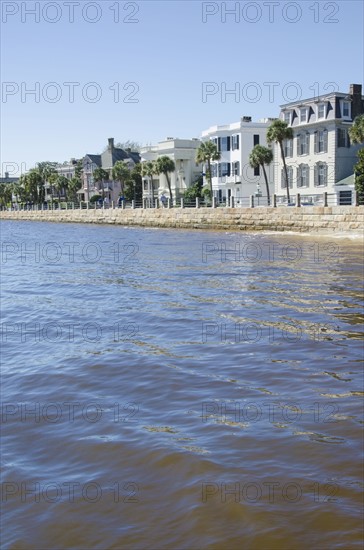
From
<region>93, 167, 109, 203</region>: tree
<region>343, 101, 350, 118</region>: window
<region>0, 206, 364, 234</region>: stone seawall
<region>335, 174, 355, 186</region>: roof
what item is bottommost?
<region>0, 206, 364, 234</region>: stone seawall

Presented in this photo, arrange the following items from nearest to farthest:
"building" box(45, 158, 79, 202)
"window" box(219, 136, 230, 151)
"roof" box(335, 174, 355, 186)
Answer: "roof" box(335, 174, 355, 186), "window" box(219, 136, 230, 151), "building" box(45, 158, 79, 202)

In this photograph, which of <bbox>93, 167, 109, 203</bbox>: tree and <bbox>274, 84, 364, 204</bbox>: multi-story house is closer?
<bbox>274, 84, 364, 204</bbox>: multi-story house

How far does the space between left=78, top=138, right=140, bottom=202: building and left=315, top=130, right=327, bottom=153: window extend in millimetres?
42560

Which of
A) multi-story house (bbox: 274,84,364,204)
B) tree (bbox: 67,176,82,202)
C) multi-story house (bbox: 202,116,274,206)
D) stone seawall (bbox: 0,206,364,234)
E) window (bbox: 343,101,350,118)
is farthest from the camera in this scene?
tree (bbox: 67,176,82,202)

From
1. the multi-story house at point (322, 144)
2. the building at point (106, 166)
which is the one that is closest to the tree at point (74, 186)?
the building at point (106, 166)

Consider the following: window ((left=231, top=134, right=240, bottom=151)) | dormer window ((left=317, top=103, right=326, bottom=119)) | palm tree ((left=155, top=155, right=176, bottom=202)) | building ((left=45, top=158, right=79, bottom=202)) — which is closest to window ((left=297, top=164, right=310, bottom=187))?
dormer window ((left=317, top=103, right=326, bottom=119))

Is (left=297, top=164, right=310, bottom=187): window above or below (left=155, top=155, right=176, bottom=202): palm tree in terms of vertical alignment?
below

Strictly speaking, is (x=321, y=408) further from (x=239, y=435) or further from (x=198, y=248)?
(x=198, y=248)

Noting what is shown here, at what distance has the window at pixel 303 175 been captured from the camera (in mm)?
51938

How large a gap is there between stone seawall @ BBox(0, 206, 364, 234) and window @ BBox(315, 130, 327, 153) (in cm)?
1045

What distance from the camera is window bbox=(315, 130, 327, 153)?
1973 inches

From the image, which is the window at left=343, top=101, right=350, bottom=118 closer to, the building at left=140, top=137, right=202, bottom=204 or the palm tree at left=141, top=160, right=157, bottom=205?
the building at left=140, top=137, right=202, bottom=204

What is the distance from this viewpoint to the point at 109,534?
4168 millimetres

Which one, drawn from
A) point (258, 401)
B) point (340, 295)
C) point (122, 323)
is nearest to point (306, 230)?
point (340, 295)
